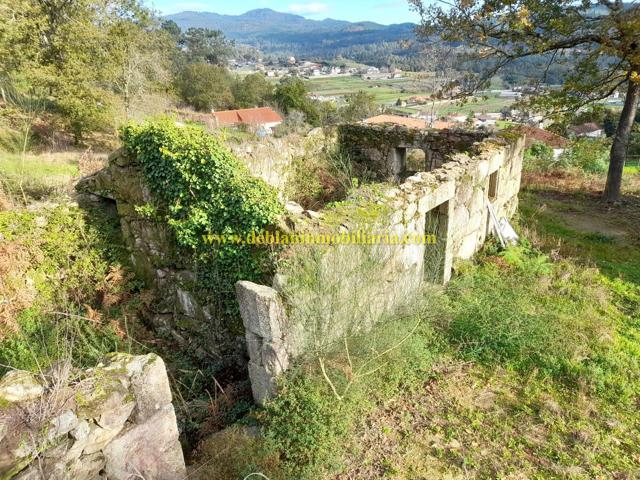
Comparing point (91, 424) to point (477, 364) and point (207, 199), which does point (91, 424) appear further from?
point (477, 364)

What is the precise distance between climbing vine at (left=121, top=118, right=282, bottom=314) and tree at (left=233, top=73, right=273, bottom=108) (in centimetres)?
4088

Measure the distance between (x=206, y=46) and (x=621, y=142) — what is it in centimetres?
6863

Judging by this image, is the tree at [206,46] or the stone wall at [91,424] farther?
Result: the tree at [206,46]

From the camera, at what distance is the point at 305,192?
10180mm

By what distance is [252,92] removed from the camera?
46000 mm

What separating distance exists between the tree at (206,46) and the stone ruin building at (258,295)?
61.8m

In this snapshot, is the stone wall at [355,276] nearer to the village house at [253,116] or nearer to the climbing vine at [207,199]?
the climbing vine at [207,199]

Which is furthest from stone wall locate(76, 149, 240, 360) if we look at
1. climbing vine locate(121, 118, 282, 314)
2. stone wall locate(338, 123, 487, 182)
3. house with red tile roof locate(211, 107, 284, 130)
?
house with red tile roof locate(211, 107, 284, 130)

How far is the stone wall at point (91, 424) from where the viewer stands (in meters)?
2.84

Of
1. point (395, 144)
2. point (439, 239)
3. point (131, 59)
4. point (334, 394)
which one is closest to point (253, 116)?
point (131, 59)

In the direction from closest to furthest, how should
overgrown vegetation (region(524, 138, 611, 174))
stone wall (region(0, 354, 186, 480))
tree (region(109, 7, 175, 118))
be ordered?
stone wall (region(0, 354, 186, 480))
overgrown vegetation (region(524, 138, 611, 174))
tree (region(109, 7, 175, 118))

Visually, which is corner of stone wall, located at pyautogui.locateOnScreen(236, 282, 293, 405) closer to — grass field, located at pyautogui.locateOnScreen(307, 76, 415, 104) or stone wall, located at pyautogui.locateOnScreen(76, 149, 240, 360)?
stone wall, located at pyautogui.locateOnScreen(76, 149, 240, 360)

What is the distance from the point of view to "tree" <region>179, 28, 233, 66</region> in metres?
65.6

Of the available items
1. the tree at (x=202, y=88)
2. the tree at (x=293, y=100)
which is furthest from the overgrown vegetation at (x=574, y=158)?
the tree at (x=202, y=88)
